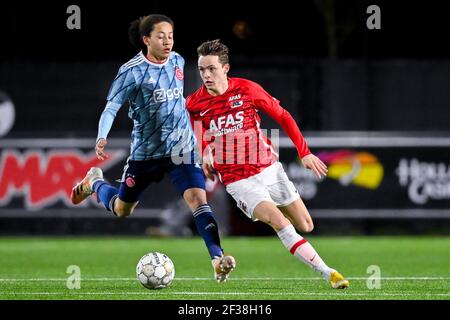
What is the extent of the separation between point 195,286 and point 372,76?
28.6 ft

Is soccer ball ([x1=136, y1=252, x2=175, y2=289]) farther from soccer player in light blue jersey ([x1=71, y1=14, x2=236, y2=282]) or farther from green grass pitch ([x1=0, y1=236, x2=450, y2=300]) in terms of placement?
soccer player in light blue jersey ([x1=71, y1=14, x2=236, y2=282])

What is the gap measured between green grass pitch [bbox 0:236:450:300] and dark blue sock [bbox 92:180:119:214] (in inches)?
25.7

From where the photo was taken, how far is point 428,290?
330 inches

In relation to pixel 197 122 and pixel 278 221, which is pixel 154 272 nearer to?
pixel 278 221

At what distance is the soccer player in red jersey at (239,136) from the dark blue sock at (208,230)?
31 centimetres

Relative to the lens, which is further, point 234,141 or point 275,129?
point 275,129

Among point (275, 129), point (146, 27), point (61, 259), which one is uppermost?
point (146, 27)

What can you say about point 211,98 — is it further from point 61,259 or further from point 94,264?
point 61,259

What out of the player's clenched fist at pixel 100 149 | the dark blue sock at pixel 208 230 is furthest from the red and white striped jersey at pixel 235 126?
the player's clenched fist at pixel 100 149

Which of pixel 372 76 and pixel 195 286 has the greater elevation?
pixel 372 76

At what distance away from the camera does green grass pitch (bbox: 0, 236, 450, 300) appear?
8.18 m

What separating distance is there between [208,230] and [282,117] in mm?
1091

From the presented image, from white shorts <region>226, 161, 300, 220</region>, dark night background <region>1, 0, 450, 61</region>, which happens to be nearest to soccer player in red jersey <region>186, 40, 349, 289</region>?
white shorts <region>226, 161, 300, 220</region>
